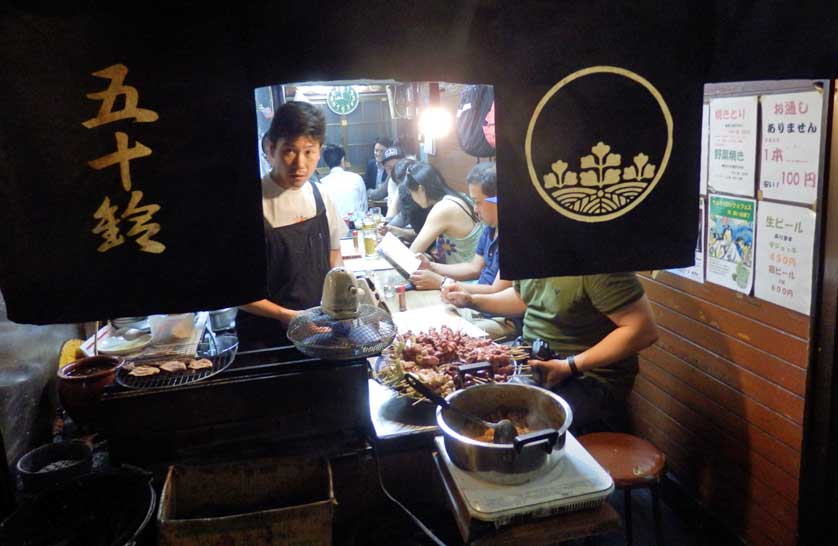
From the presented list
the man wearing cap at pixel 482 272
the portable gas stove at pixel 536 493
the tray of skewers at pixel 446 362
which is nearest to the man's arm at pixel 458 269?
the man wearing cap at pixel 482 272

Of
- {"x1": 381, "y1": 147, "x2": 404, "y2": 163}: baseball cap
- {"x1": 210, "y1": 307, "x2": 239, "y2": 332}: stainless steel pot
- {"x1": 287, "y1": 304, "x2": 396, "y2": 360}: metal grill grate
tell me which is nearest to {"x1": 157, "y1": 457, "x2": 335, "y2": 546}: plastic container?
{"x1": 287, "y1": 304, "x2": 396, "y2": 360}: metal grill grate

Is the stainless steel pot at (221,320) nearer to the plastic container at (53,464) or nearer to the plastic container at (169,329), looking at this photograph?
the plastic container at (169,329)

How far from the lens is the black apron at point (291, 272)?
4.38 metres

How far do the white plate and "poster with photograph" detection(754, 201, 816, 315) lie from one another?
14.7 ft

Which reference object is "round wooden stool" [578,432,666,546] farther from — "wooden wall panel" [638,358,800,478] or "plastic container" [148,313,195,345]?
"plastic container" [148,313,195,345]

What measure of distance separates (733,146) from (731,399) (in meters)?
1.83

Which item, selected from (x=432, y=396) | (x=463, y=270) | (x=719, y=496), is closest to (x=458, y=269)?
(x=463, y=270)

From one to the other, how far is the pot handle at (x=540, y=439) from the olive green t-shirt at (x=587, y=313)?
5.40ft

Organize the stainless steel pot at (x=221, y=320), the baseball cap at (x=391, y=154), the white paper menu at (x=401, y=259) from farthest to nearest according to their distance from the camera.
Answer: the baseball cap at (x=391, y=154) → the white paper menu at (x=401, y=259) → the stainless steel pot at (x=221, y=320)

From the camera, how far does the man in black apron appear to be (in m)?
4.07

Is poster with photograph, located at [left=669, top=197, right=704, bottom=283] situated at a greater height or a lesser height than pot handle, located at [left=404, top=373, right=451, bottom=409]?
greater

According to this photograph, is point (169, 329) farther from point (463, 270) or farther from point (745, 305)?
point (745, 305)

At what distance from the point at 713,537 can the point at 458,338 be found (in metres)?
2.67

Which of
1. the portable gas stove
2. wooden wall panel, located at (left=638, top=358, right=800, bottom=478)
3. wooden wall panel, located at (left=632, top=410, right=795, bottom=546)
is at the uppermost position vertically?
the portable gas stove
